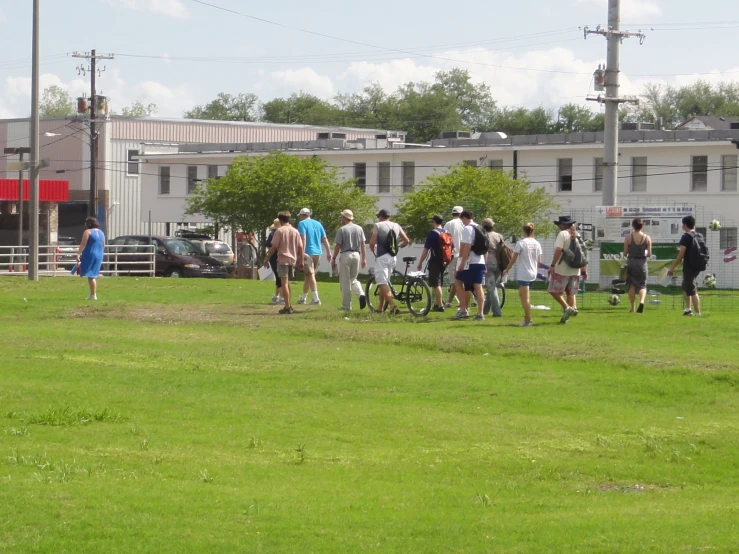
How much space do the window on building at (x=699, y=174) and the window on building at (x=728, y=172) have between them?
0.69m

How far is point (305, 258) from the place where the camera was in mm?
21594

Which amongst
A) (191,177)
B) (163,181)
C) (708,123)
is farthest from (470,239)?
(163,181)

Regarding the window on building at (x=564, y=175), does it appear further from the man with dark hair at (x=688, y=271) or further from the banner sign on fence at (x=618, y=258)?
the man with dark hair at (x=688, y=271)

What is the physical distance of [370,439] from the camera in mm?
9422

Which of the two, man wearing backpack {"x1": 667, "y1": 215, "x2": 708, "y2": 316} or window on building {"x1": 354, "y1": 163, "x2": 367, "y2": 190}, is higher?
A: window on building {"x1": 354, "y1": 163, "x2": 367, "y2": 190}

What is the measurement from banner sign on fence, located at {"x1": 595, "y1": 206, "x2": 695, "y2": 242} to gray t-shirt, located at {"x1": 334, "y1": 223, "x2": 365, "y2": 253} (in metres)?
9.83

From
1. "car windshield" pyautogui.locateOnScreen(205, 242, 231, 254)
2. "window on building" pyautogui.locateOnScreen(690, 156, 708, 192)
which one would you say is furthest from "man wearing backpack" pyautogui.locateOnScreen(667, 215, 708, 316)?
"window on building" pyautogui.locateOnScreen(690, 156, 708, 192)

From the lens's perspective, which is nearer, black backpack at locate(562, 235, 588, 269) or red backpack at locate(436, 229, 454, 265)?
black backpack at locate(562, 235, 588, 269)

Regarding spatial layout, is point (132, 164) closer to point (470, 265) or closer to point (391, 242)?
point (391, 242)

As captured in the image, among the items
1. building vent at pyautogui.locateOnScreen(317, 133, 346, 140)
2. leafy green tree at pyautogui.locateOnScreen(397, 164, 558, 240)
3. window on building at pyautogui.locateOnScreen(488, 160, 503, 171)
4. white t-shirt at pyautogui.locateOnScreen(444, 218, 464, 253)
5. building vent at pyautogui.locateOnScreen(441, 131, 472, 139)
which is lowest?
white t-shirt at pyautogui.locateOnScreen(444, 218, 464, 253)

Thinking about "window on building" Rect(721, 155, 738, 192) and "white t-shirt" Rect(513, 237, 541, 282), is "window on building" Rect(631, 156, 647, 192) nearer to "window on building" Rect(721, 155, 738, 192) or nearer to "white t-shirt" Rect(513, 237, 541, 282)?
"window on building" Rect(721, 155, 738, 192)

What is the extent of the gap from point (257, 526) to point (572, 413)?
16.6 ft

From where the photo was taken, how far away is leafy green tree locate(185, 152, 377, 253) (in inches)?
1845

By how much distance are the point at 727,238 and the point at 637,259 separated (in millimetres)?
30215
